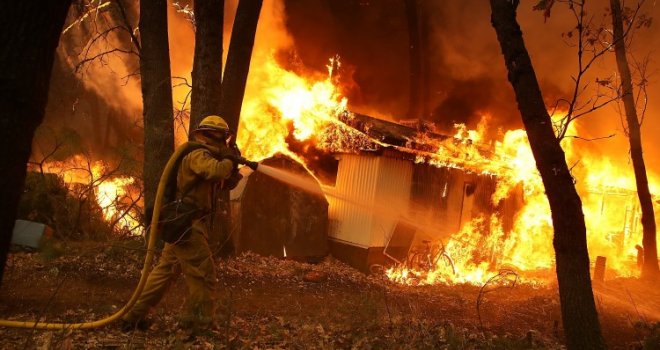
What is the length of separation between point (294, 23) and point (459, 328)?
16071 millimetres

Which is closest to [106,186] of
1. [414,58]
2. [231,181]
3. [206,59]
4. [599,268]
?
[206,59]

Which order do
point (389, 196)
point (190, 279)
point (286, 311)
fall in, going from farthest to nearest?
point (389, 196) → point (286, 311) → point (190, 279)

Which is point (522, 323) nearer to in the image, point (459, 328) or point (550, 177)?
point (459, 328)

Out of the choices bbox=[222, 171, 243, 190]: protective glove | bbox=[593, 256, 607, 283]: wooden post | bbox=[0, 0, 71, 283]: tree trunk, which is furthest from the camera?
bbox=[593, 256, 607, 283]: wooden post

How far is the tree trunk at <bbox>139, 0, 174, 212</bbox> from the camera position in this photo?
318 inches

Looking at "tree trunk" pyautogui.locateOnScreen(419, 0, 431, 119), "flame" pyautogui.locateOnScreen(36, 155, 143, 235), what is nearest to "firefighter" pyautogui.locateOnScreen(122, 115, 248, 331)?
"flame" pyautogui.locateOnScreen(36, 155, 143, 235)

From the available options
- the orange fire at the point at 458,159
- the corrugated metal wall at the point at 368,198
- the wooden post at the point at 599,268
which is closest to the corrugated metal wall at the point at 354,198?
the corrugated metal wall at the point at 368,198

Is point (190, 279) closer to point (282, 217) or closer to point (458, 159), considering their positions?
point (282, 217)

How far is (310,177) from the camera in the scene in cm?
1131

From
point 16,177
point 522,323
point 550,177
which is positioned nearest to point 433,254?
point 522,323

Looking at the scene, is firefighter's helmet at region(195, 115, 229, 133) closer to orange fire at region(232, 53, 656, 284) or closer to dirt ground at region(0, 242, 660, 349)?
dirt ground at region(0, 242, 660, 349)

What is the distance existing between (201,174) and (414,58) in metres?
19.7

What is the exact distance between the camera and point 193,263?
4.80 metres

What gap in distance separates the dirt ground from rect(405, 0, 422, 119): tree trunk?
13912 mm
